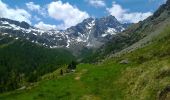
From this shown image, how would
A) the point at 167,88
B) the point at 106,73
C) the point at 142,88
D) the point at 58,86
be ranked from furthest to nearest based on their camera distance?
the point at 106,73 < the point at 58,86 < the point at 142,88 < the point at 167,88

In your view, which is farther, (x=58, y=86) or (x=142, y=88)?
(x=58, y=86)

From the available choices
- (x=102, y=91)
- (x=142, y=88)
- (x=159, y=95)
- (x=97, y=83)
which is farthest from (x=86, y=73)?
(x=159, y=95)

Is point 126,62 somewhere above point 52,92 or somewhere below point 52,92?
above

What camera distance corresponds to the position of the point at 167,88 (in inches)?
2771

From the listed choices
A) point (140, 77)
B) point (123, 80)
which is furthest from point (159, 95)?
point (123, 80)

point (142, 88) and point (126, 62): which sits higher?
point (126, 62)

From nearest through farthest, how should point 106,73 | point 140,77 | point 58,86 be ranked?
1. point 140,77
2. point 58,86
3. point 106,73

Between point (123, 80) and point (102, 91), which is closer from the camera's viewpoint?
point (102, 91)

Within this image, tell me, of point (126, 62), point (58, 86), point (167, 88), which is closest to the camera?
point (167, 88)

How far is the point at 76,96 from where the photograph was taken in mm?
86438

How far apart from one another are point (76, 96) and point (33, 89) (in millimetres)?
14738

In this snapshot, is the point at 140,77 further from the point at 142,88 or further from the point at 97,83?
the point at 97,83

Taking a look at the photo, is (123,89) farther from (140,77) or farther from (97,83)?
(97,83)

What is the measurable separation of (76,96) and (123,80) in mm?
17631
